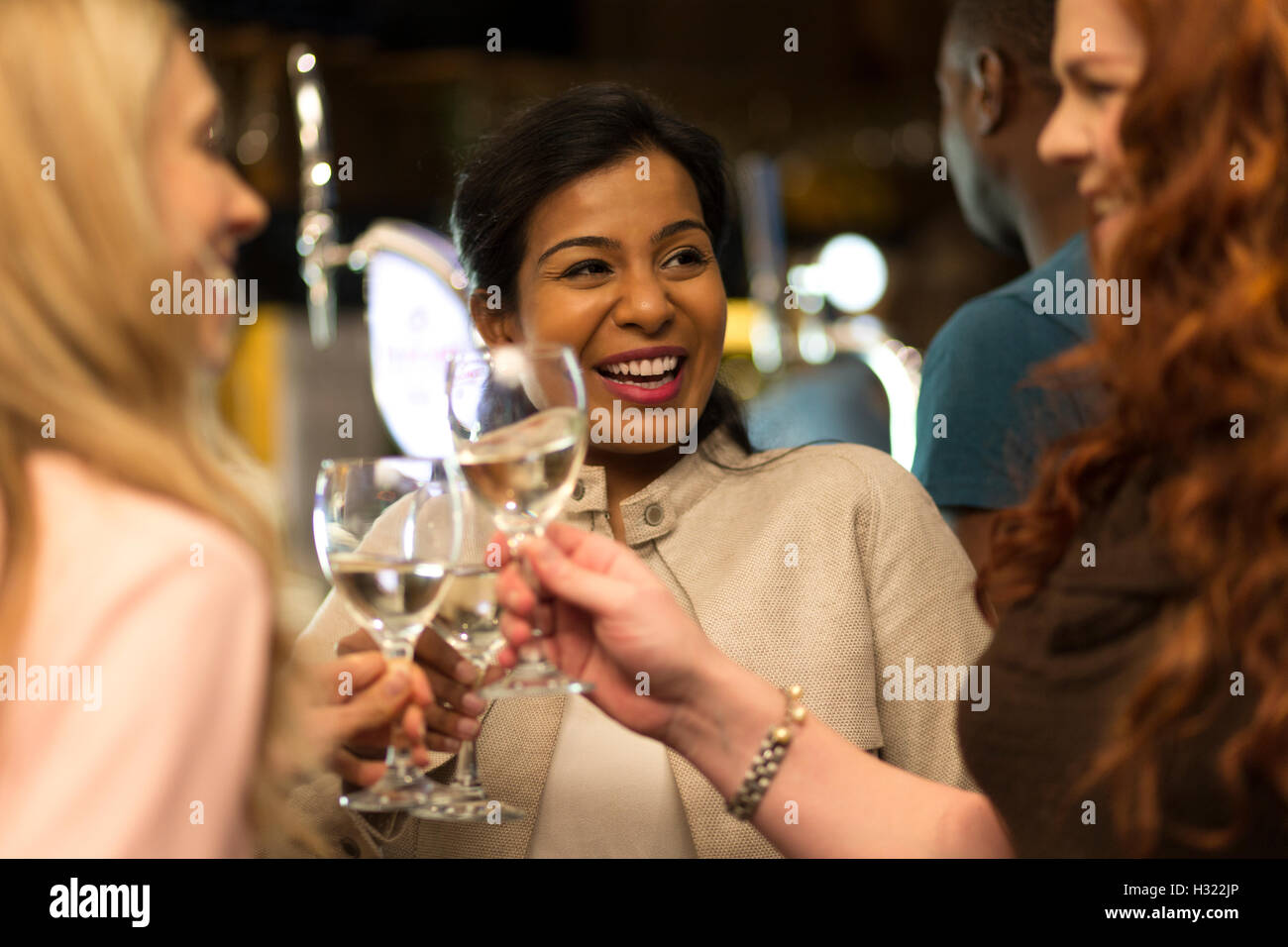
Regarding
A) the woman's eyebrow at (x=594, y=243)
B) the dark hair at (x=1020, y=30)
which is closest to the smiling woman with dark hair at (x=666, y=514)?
the woman's eyebrow at (x=594, y=243)

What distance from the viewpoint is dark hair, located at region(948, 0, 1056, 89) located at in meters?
2.26

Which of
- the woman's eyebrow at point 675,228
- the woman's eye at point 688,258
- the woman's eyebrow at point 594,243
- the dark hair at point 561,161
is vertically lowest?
the woman's eye at point 688,258

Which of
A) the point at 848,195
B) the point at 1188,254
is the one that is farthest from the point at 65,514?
the point at 848,195

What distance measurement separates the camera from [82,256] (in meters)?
0.90

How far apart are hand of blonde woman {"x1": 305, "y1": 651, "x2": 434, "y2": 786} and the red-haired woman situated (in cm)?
46

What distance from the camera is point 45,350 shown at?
896mm

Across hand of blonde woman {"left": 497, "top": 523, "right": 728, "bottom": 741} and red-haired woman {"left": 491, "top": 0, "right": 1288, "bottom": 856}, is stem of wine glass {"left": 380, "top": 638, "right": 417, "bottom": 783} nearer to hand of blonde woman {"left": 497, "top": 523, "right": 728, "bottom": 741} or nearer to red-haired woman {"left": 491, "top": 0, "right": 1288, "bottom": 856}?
hand of blonde woman {"left": 497, "top": 523, "right": 728, "bottom": 741}

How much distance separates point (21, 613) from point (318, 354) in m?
4.72

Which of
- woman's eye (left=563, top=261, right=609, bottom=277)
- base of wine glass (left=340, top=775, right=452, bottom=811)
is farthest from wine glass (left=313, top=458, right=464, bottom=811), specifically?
woman's eye (left=563, top=261, right=609, bottom=277)

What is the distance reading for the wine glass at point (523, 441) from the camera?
115 centimetres

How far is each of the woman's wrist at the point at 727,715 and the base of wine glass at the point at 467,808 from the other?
18cm

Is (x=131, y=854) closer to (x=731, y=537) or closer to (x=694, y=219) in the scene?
(x=731, y=537)

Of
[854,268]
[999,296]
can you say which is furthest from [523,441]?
[854,268]

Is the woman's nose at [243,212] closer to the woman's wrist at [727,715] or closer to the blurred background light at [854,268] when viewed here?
the woman's wrist at [727,715]
